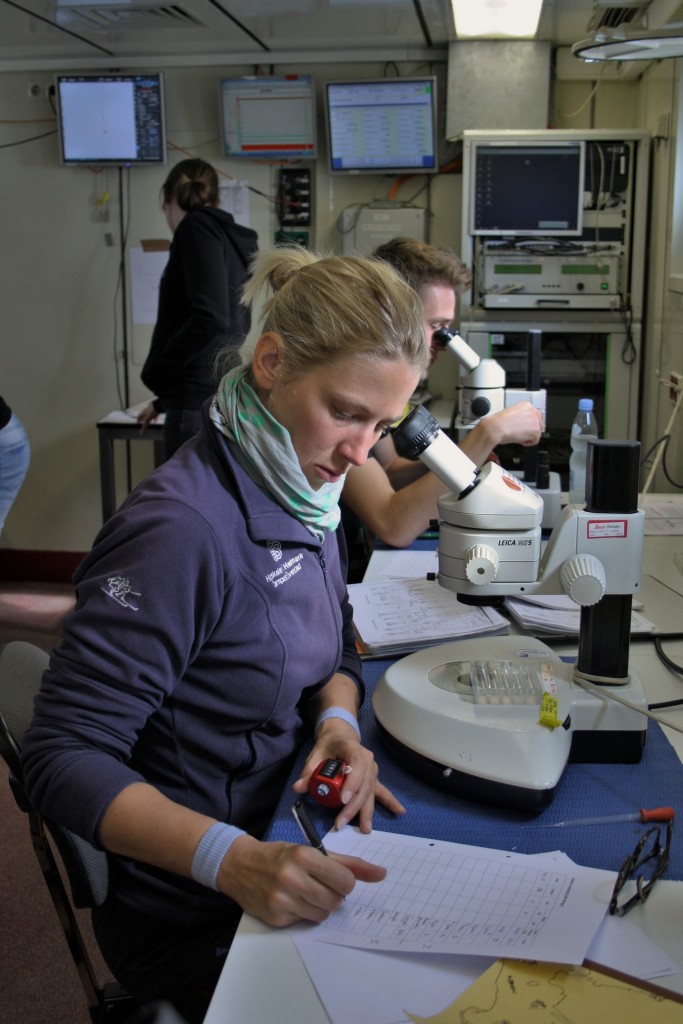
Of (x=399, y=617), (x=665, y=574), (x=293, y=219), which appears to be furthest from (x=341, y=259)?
(x=293, y=219)

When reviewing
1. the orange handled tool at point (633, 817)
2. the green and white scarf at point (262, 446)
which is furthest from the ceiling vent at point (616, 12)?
the orange handled tool at point (633, 817)

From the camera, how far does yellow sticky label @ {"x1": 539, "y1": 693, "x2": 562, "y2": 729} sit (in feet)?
3.56

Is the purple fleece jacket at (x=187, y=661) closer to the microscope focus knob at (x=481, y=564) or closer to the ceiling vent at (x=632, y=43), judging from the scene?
the microscope focus knob at (x=481, y=564)

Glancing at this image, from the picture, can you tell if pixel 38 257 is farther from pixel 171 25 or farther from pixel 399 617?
pixel 399 617

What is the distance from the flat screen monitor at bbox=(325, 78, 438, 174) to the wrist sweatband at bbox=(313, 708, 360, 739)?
10.5ft

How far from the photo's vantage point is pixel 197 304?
10.2 ft

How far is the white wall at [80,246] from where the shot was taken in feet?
13.4

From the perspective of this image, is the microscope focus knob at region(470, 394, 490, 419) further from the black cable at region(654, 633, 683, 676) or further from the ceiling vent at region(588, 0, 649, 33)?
the ceiling vent at region(588, 0, 649, 33)

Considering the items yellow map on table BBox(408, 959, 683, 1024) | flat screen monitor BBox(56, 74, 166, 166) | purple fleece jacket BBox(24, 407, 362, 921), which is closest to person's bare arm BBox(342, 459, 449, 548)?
purple fleece jacket BBox(24, 407, 362, 921)

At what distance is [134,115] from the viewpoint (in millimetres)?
4113

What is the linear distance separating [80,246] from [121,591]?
3.76 meters

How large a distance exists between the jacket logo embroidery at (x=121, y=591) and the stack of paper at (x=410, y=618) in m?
0.59

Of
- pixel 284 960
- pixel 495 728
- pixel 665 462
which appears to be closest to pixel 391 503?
pixel 495 728

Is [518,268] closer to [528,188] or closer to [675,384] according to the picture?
[528,188]
